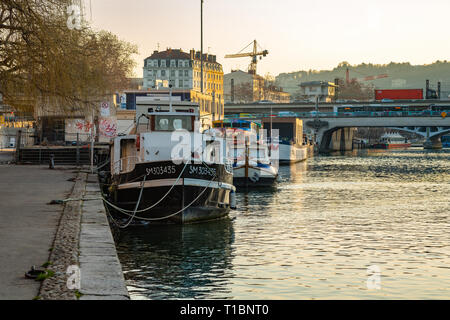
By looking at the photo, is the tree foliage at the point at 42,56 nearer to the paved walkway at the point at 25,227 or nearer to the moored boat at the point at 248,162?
the paved walkway at the point at 25,227

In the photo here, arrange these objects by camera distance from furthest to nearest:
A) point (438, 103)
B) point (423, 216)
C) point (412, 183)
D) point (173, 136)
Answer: point (438, 103) < point (412, 183) < point (423, 216) < point (173, 136)

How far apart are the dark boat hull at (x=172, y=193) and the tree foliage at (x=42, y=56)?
508 cm

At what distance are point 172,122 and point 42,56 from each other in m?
5.33

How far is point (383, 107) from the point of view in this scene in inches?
7195

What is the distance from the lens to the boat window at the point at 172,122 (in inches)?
1054

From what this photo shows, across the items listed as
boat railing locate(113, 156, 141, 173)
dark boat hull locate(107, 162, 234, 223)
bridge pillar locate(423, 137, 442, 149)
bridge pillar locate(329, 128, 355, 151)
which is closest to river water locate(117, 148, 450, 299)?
dark boat hull locate(107, 162, 234, 223)

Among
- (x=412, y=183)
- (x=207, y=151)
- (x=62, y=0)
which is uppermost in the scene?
(x=62, y=0)

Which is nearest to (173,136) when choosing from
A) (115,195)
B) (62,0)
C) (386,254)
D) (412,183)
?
(115,195)

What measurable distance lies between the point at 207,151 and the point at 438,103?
16238 centimetres

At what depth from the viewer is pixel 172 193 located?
934 inches

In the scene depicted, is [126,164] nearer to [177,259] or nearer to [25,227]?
[177,259]

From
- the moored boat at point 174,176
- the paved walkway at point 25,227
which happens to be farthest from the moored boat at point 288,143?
the paved walkway at point 25,227

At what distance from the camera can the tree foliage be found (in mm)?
24453

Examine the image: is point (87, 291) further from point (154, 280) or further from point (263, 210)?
point (263, 210)
